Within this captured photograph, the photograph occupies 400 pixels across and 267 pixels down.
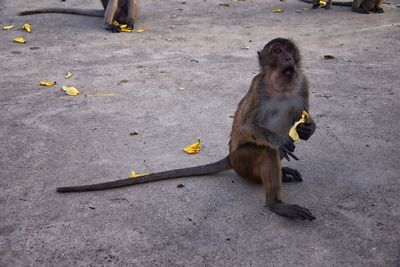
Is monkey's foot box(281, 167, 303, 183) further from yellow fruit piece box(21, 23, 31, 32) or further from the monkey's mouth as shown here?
yellow fruit piece box(21, 23, 31, 32)

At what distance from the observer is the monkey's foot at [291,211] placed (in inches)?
129

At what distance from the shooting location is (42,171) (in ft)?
13.1

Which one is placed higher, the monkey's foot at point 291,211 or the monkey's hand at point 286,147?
the monkey's hand at point 286,147

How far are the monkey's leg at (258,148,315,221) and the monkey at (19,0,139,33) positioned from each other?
5486 millimetres

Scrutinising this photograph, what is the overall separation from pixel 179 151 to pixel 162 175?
0.58 meters

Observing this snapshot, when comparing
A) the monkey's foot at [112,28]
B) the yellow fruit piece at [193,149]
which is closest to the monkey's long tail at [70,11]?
the monkey's foot at [112,28]

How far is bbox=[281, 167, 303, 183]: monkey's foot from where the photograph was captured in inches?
151

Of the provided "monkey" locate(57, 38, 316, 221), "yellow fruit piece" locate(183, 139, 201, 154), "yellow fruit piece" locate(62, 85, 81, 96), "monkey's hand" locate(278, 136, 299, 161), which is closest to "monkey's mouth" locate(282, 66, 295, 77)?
"monkey" locate(57, 38, 316, 221)

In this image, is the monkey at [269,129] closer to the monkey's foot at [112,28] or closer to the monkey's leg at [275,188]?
the monkey's leg at [275,188]

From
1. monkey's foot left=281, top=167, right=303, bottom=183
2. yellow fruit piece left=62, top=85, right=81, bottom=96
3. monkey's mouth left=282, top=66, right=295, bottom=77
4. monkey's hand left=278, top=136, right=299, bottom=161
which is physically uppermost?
monkey's mouth left=282, top=66, right=295, bottom=77

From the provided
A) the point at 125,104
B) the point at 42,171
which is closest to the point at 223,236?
the point at 42,171

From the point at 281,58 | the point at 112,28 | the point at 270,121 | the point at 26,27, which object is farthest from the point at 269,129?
the point at 26,27

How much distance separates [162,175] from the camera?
377 cm

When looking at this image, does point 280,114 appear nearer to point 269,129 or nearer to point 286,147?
point 269,129
